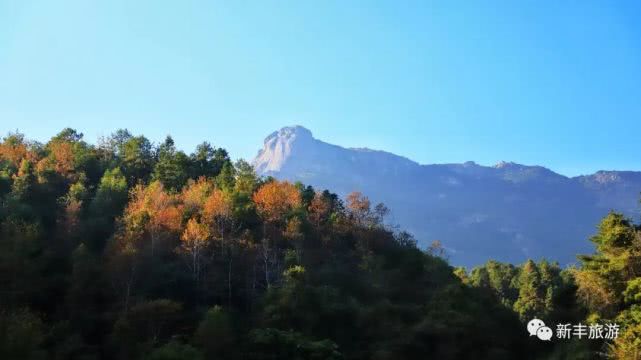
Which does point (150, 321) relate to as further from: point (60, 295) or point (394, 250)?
point (394, 250)

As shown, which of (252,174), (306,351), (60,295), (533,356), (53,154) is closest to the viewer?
(306,351)

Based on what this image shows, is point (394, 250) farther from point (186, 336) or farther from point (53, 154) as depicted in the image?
point (53, 154)

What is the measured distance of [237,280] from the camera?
3872 cm

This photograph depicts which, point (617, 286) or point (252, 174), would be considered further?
point (252, 174)

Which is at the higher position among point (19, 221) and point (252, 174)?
point (252, 174)

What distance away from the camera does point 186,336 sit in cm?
2869

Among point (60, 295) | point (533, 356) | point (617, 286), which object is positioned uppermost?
point (617, 286)

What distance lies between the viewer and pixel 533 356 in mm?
36812

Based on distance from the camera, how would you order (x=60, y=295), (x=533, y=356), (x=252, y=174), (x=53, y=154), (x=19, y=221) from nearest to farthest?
1. (x=60, y=295)
2. (x=19, y=221)
3. (x=533, y=356)
4. (x=53, y=154)
5. (x=252, y=174)

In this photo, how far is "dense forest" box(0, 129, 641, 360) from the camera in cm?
2738

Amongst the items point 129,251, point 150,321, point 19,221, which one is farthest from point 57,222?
point 150,321

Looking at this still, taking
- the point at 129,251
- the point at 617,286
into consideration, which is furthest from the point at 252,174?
the point at 617,286

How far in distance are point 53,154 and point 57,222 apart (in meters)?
14.2

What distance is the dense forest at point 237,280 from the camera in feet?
89.8
